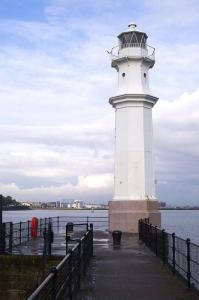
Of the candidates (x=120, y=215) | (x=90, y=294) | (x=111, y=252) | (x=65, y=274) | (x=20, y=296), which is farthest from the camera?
(x=120, y=215)

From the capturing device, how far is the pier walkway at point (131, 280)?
11.0 m

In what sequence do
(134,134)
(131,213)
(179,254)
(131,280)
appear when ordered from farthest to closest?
(134,134) < (131,213) < (179,254) < (131,280)

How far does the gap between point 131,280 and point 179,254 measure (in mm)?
1763

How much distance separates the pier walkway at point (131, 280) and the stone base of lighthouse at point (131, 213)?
32.6 feet

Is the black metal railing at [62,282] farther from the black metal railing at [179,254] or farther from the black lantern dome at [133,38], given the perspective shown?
the black lantern dome at [133,38]

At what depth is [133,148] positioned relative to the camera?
30047 mm

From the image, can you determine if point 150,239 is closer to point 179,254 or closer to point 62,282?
point 179,254

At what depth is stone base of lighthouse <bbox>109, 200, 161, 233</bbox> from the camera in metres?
29.3

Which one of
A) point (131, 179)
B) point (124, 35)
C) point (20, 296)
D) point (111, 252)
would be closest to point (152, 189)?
point (131, 179)

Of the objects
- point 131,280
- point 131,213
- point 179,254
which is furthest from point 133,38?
point 131,280

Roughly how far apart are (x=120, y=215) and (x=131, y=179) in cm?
218

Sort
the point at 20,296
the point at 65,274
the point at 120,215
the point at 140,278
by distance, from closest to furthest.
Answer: the point at 65,274
the point at 140,278
the point at 20,296
the point at 120,215

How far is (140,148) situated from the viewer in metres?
30.0

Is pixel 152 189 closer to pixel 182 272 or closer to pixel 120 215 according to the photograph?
pixel 120 215
